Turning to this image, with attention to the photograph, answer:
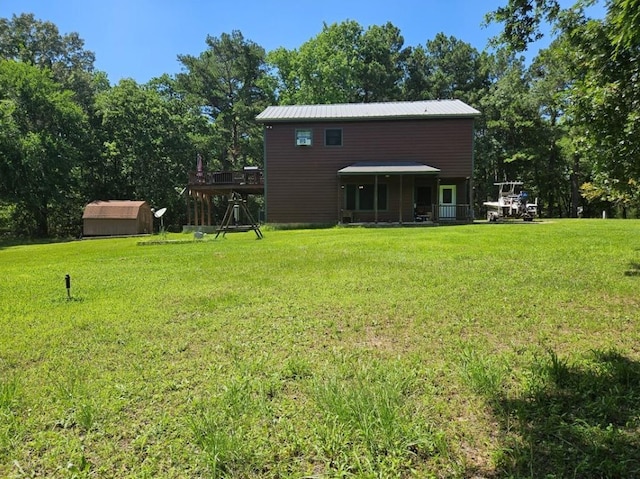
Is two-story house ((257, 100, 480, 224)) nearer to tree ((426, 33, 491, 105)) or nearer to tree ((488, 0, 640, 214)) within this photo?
tree ((488, 0, 640, 214))

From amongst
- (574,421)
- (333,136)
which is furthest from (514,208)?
(574,421)

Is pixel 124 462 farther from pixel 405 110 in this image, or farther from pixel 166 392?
pixel 405 110

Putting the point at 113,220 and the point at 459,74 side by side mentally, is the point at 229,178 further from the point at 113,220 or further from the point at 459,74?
the point at 459,74

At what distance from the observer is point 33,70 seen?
26.2m

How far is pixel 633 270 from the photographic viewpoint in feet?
21.1

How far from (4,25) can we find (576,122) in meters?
44.7

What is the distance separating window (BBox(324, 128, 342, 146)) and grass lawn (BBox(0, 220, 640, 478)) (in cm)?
1485

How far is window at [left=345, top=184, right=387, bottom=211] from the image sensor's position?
20.6 meters

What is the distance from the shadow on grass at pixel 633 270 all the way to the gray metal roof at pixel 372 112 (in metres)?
14.1

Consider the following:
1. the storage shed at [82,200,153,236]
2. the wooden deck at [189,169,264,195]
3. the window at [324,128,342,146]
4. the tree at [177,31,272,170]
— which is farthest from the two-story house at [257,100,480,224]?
the tree at [177,31,272,170]

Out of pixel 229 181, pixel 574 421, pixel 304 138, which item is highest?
pixel 304 138

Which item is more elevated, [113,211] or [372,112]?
[372,112]

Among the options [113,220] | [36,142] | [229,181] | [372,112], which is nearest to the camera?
[372,112]

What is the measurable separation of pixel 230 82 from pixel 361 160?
23181mm
